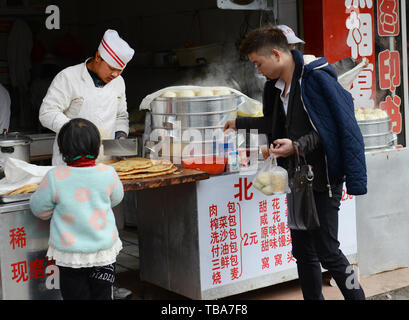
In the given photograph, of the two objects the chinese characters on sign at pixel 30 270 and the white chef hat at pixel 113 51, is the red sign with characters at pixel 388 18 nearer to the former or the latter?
the white chef hat at pixel 113 51

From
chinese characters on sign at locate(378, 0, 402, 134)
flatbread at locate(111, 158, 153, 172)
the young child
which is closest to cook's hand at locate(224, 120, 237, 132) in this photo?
flatbread at locate(111, 158, 153, 172)

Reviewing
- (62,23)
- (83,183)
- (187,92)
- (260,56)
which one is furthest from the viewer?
(62,23)

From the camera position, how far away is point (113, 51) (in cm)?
403

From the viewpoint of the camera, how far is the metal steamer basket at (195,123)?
13.9 ft

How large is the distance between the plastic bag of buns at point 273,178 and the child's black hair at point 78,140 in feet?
3.63

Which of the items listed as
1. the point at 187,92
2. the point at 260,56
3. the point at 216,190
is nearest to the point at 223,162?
the point at 216,190

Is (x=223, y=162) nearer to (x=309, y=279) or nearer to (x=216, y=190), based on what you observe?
(x=216, y=190)

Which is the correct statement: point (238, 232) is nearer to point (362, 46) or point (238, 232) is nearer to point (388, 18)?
point (362, 46)

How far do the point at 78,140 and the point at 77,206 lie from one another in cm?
33

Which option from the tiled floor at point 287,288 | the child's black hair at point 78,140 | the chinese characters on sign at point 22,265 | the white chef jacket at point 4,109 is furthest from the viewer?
the white chef jacket at point 4,109

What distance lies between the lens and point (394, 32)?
5.80 metres

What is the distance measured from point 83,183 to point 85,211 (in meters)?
0.14

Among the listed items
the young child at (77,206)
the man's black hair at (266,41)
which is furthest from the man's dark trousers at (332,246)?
the young child at (77,206)

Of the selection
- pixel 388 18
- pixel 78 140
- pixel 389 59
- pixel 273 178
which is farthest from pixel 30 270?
pixel 388 18
